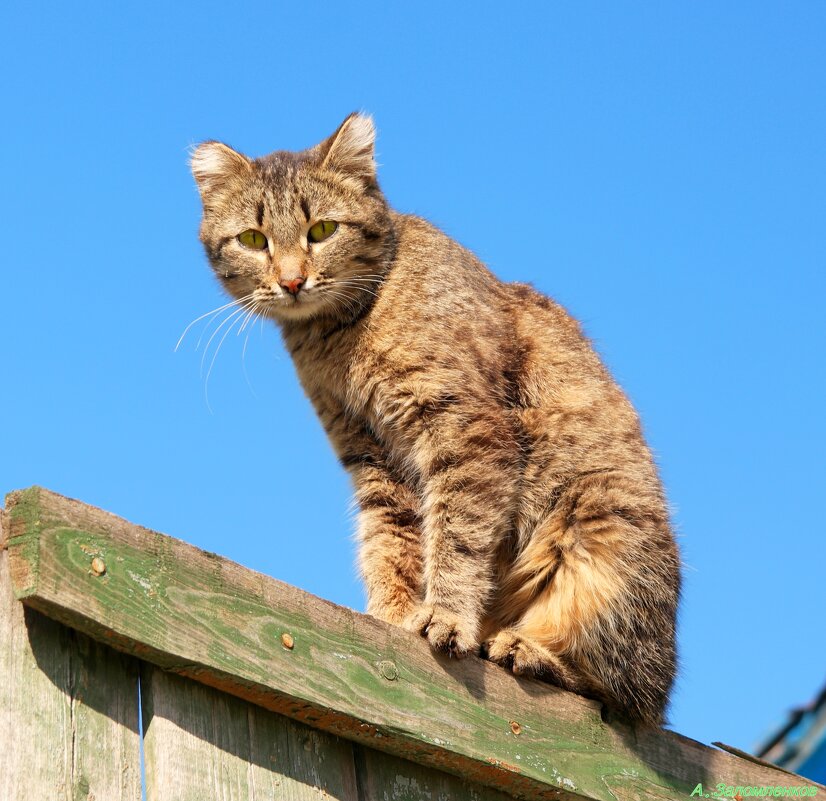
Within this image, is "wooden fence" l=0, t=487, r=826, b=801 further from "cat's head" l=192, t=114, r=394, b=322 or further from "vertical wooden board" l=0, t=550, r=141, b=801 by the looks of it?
"cat's head" l=192, t=114, r=394, b=322

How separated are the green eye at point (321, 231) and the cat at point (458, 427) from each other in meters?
0.02

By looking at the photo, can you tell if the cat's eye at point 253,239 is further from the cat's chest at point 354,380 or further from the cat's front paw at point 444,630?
the cat's front paw at point 444,630

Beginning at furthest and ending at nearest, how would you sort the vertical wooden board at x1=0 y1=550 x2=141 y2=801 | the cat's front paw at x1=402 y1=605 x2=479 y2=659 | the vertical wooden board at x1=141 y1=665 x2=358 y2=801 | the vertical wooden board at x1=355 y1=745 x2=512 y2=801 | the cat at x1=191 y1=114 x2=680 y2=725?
the cat at x1=191 y1=114 x2=680 y2=725 < the cat's front paw at x1=402 y1=605 x2=479 y2=659 < the vertical wooden board at x1=355 y1=745 x2=512 y2=801 < the vertical wooden board at x1=141 y1=665 x2=358 y2=801 < the vertical wooden board at x1=0 y1=550 x2=141 y2=801

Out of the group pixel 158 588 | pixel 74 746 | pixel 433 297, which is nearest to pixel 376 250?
pixel 433 297

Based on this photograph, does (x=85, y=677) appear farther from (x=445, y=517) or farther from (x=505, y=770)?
(x=445, y=517)

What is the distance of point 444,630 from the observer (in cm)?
323

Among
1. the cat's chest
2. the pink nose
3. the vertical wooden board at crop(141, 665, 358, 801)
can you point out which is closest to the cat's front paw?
the vertical wooden board at crop(141, 665, 358, 801)

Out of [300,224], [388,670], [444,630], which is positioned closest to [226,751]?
[388,670]

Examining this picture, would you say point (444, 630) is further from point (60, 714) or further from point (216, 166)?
point (216, 166)

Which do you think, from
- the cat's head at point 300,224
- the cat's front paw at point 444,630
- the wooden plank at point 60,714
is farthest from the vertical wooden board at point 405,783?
Answer: the cat's head at point 300,224

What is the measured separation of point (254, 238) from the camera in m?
4.81

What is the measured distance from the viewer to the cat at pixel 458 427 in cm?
388

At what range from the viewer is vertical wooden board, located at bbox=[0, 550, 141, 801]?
2.07 m

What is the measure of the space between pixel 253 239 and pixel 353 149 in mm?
645
